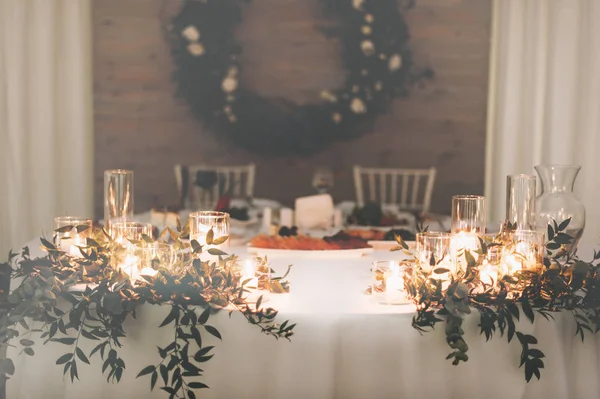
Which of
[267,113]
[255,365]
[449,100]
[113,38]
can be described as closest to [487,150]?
[449,100]

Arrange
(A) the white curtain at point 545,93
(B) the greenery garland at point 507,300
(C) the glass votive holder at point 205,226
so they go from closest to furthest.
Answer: (B) the greenery garland at point 507,300 → (C) the glass votive holder at point 205,226 → (A) the white curtain at point 545,93

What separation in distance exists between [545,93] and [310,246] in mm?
2703

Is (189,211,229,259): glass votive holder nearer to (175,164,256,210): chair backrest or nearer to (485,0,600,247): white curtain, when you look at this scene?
(175,164,256,210): chair backrest

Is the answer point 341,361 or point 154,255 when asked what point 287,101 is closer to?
point 154,255

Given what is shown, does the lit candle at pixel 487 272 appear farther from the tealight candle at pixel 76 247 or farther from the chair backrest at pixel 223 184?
the chair backrest at pixel 223 184

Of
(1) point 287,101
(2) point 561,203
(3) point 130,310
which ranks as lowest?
(3) point 130,310

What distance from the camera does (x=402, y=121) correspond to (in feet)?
16.5

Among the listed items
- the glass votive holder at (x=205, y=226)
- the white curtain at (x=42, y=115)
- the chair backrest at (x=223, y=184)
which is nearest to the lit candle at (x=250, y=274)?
the glass votive holder at (x=205, y=226)

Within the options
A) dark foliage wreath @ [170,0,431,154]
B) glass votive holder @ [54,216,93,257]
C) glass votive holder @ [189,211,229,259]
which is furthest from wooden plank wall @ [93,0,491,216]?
glass votive holder @ [189,211,229,259]

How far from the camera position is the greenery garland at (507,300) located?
154cm

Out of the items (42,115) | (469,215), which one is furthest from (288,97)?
(469,215)

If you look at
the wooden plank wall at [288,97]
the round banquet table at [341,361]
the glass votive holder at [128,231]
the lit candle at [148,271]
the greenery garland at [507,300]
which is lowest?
the round banquet table at [341,361]

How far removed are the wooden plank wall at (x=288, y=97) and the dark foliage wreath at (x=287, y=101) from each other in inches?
3.0

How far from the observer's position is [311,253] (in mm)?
2230
